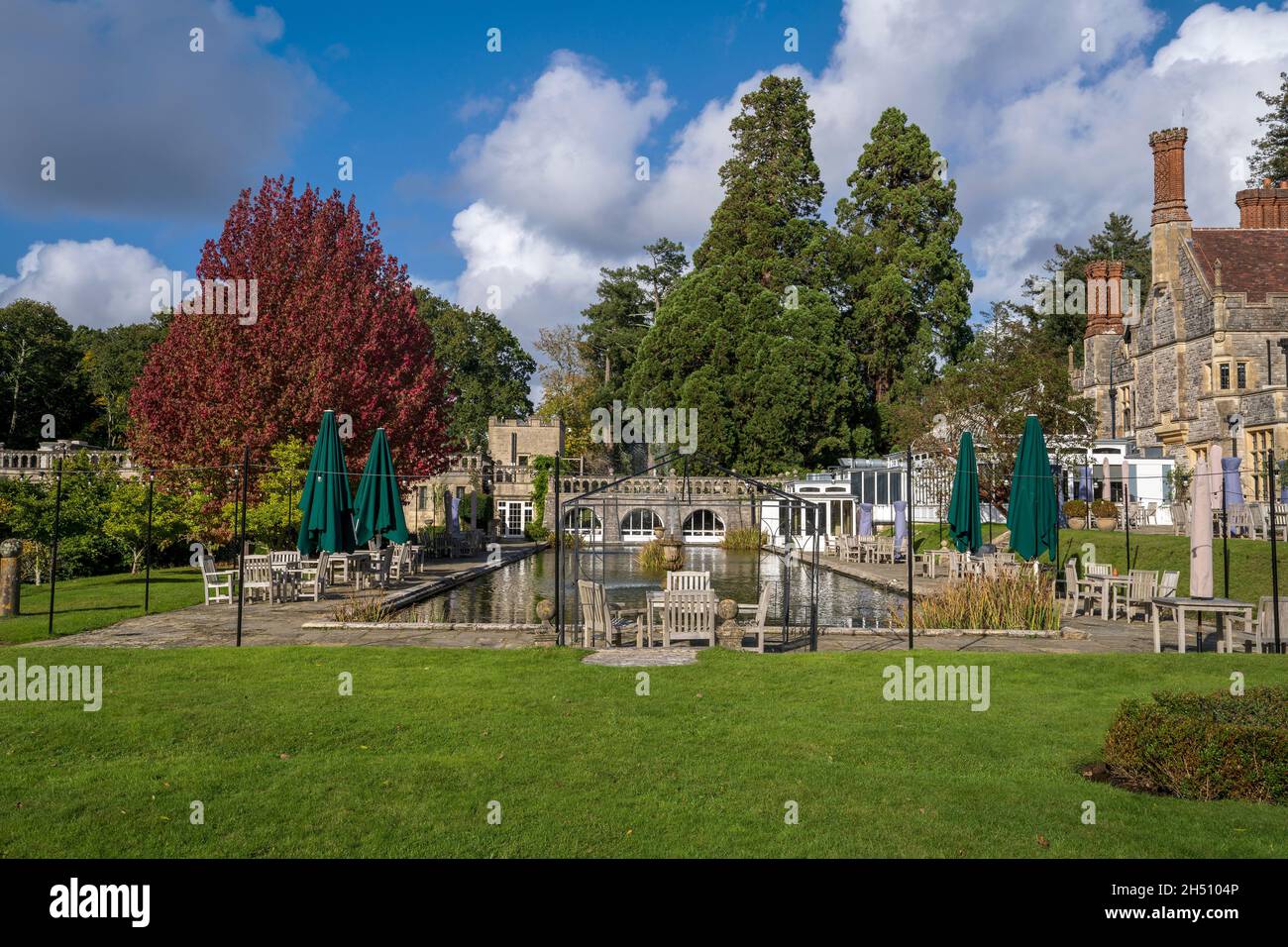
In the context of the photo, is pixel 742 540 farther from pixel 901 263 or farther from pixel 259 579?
pixel 259 579

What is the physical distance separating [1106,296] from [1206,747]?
47759mm

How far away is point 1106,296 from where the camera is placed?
4769 cm

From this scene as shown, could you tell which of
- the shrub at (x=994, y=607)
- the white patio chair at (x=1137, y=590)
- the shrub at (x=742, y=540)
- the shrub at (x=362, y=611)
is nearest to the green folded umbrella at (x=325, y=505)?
the shrub at (x=362, y=611)

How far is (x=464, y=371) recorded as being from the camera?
218ft

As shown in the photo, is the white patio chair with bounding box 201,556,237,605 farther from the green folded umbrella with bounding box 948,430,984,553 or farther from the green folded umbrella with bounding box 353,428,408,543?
the green folded umbrella with bounding box 948,430,984,553

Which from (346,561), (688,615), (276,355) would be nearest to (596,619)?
(688,615)

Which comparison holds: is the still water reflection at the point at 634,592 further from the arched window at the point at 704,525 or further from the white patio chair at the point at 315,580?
the arched window at the point at 704,525

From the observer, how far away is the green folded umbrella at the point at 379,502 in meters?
18.4

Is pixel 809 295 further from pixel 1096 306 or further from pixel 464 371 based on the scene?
pixel 464 371

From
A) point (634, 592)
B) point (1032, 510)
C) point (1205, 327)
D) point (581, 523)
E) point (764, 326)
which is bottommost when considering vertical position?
point (634, 592)

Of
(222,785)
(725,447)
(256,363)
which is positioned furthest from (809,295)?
(222,785)

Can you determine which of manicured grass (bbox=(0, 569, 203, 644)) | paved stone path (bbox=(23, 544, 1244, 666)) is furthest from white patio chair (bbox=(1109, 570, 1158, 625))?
manicured grass (bbox=(0, 569, 203, 644))

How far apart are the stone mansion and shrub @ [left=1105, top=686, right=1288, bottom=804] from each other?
2847cm
